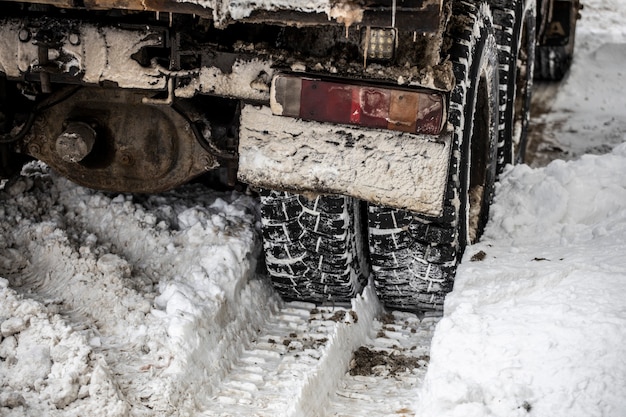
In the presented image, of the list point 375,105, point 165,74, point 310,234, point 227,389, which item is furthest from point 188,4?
point 227,389

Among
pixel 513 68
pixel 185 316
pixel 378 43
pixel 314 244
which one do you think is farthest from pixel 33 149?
pixel 513 68

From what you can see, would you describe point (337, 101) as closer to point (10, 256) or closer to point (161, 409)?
point (161, 409)

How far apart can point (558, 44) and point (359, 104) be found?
4.48m

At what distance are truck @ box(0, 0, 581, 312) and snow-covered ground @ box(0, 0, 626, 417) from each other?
0.18 meters

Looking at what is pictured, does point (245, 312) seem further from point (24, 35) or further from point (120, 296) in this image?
point (24, 35)

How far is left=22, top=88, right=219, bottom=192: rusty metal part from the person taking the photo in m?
2.95

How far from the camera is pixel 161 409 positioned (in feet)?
7.98

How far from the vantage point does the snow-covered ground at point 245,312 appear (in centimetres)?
238

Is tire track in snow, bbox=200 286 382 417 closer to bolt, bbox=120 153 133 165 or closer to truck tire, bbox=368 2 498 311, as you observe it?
truck tire, bbox=368 2 498 311

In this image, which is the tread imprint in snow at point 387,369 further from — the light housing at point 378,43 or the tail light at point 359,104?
the light housing at point 378,43

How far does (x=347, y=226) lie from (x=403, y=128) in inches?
24.4

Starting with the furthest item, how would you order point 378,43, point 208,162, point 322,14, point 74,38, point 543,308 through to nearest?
point 208,162 < point 543,308 < point 74,38 < point 378,43 < point 322,14

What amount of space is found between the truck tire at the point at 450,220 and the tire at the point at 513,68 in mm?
269

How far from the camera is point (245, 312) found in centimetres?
310
